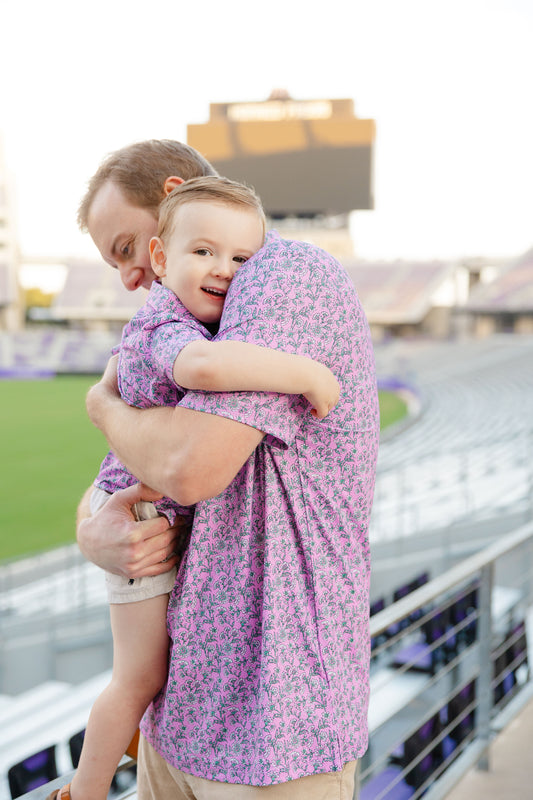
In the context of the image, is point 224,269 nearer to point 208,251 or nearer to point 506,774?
point 208,251

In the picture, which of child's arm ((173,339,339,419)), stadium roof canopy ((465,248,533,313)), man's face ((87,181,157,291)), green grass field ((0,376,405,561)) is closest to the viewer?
child's arm ((173,339,339,419))

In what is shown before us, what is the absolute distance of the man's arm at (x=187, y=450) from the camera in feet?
2.44

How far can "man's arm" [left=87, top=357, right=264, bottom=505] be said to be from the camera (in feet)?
2.44

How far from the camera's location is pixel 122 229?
1.00 m

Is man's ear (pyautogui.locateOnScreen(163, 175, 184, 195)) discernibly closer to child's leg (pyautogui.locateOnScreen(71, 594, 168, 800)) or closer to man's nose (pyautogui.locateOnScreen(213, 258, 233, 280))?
man's nose (pyautogui.locateOnScreen(213, 258, 233, 280))

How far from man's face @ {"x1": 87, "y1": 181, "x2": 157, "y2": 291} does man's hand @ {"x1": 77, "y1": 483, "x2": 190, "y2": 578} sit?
324mm

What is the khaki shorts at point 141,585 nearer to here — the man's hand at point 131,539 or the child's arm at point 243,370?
the man's hand at point 131,539

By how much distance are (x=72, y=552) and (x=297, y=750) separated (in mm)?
5348

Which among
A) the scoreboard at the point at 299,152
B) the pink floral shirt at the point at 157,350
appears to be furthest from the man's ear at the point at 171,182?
the scoreboard at the point at 299,152

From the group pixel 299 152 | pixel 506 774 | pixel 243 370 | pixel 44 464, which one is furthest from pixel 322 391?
pixel 299 152

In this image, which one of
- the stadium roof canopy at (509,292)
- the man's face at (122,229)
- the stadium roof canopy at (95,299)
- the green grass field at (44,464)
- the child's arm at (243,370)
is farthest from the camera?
the stadium roof canopy at (95,299)

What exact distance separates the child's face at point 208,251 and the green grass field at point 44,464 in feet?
20.6

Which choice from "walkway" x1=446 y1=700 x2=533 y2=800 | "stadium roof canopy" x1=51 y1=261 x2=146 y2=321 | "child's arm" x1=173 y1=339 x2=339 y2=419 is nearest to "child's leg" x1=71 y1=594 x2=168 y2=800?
"child's arm" x1=173 y1=339 x2=339 y2=419

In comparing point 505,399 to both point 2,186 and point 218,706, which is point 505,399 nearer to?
point 218,706
